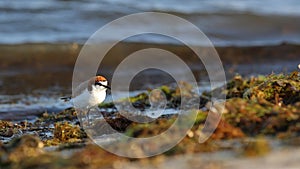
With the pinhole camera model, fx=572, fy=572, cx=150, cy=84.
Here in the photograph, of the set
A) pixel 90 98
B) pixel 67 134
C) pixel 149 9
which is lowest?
pixel 67 134

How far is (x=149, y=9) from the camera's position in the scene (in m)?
16.5

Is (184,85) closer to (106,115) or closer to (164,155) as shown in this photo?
(106,115)

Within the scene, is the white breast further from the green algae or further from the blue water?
the blue water

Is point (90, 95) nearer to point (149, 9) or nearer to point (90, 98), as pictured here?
point (90, 98)

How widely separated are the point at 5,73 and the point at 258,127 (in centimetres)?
829

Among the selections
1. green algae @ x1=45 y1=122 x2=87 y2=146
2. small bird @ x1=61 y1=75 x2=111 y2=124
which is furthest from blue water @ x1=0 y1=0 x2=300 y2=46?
green algae @ x1=45 y1=122 x2=87 y2=146

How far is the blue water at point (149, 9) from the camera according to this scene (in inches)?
552

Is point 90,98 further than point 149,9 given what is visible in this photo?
No

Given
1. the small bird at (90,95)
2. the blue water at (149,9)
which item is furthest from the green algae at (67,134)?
the blue water at (149,9)

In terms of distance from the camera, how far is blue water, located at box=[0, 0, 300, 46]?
14.0 metres

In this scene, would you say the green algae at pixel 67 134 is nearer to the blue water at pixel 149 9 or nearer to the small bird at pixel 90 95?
the small bird at pixel 90 95

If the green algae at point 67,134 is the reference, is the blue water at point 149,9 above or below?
above

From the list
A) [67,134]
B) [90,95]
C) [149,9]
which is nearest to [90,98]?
[90,95]

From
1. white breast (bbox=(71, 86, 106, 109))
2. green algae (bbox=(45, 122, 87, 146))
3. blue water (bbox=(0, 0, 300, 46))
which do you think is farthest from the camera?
blue water (bbox=(0, 0, 300, 46))
